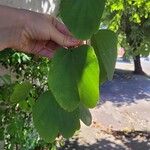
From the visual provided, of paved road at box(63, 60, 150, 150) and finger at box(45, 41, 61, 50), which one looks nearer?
finger at box(45, 41, 61, 50)

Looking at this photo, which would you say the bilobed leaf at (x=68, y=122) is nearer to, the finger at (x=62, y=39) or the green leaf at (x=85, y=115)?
the green leaf at (x=85, y=115)

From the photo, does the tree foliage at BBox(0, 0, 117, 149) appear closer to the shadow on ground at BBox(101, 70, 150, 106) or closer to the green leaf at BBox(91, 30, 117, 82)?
the green leaf at BBox(91, 30, 117, 82)

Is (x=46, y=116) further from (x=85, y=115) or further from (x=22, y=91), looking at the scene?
(x=22, y=91)

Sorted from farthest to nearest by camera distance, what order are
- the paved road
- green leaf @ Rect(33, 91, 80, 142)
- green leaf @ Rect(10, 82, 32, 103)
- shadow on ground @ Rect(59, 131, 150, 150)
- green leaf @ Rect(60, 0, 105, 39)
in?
1. the paved road
2. shadow on ground @ Rect(59, 131, 150, 150)
3. green leaf @ Rect(10, 82, 32, 103)
4. green leaf @ Rect(33, 91, 80, 142)
5. green leaf @ Rect(60, 0, 105, 39)

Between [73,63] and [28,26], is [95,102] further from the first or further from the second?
[28,26]

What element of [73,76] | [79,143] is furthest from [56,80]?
[79,143]

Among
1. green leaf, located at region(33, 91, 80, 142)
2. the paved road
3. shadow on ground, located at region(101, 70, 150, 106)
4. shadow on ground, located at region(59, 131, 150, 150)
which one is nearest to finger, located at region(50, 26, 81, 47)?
green leaf, located at region(33, 91, 80, 142)
